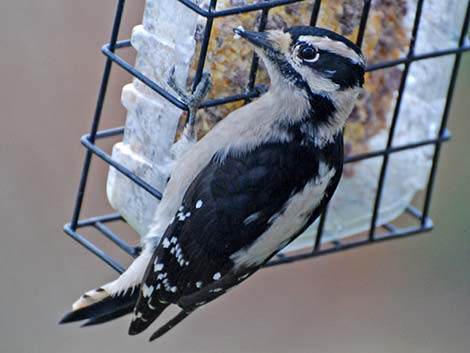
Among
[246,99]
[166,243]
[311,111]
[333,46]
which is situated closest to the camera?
[333,46]

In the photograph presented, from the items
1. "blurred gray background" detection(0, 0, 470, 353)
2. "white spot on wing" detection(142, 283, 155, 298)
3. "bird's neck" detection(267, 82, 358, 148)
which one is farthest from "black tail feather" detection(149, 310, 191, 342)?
"blurred gray background" detection(0, 0, 470, 353)

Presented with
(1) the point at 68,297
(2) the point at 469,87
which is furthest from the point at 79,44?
(2) the point at 469,87

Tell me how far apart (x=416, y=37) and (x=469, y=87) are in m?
2.14

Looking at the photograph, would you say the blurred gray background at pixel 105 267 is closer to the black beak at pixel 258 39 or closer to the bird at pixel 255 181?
the bird at pixel 255 181

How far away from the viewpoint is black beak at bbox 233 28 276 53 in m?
3.31

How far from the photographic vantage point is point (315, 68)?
331cm

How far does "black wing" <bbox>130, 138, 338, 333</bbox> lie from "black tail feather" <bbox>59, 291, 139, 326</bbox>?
0.71 feet

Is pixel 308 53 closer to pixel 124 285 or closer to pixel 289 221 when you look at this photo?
pixel 289 221

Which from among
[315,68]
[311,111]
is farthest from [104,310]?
[315,68]

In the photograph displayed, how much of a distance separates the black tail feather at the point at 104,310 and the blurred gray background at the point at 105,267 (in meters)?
2.01

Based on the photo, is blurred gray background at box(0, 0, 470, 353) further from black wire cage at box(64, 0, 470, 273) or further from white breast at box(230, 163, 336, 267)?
white breast at box(230, 163, 336, 267)

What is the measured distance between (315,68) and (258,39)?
Answer: 7.1 inches

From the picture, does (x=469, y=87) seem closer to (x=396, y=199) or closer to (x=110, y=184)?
(x=396, y=199)

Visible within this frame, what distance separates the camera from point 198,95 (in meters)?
3.49
